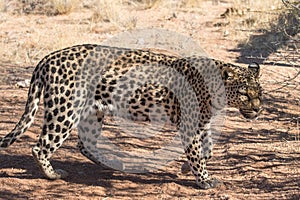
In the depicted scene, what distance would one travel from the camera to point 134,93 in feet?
17.7

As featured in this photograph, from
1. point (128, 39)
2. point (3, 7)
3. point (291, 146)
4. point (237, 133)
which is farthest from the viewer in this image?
point (3, 7)

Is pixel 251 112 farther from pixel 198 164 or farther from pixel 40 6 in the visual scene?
pixel 40 6

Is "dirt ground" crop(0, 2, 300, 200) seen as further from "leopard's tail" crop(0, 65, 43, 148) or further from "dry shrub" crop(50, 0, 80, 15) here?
"dry shrub" crop(50, 0, 80, 15)

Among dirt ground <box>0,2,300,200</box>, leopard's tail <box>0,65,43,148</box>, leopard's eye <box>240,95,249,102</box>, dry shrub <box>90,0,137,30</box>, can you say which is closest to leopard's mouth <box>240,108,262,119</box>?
leopard's eye <box>240,95,249,102</box>

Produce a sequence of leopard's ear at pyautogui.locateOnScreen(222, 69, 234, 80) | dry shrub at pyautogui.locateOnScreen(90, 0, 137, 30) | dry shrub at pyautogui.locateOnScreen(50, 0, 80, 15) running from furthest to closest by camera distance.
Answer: dry shrub at pyautogui.locateOnScreen(50, 0, 80, 15) < dry shrub at pyautogui.locateOnScreen(90, 0, 137, 30) < leopard's ear at pyautogui.locateOnScreen(222, 69, 234, 80)

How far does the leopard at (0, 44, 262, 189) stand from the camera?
518cm

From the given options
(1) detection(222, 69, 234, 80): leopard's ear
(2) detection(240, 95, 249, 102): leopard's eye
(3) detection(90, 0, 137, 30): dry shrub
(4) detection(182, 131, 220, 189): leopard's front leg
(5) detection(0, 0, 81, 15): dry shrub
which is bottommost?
(5) detection(0, 0, 81, 15): dry shrub

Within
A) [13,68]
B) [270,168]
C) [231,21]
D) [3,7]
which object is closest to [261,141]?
[270,168]

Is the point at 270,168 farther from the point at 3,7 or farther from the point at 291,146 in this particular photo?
the point at 3,7

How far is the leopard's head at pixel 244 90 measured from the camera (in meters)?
5.18

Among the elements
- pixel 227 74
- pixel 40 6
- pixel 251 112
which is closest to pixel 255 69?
pixel 227 74

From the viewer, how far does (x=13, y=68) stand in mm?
9984

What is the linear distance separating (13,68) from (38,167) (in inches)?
188

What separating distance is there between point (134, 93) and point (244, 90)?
3.47ft
